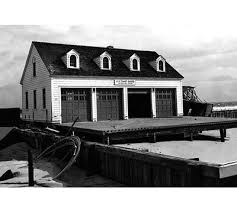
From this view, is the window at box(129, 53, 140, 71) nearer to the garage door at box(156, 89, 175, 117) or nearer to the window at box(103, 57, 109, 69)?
the window at box(103, 57, 109, 69)

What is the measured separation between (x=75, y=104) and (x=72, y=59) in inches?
116

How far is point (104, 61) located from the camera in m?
21.9

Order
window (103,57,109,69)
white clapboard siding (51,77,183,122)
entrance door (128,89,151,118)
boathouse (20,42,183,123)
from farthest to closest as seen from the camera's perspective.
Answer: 1. entrance door (128,89,151,118)
2. window (103,57,109,69)
3. boathouse (20,42,183,123)
4. white clapboard siding (51,77,183,122)

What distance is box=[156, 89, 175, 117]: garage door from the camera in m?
23.5

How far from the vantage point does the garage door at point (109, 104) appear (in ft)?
69.5

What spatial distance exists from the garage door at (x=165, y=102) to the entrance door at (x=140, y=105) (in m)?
0.72

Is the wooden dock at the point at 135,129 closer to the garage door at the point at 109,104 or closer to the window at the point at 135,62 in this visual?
the garage door at the point at 109,104

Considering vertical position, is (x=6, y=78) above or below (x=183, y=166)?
above

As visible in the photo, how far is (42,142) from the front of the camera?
15.1 meters

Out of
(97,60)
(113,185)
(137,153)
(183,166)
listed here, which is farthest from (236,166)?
(97,60)

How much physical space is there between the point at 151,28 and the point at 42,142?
303 inches

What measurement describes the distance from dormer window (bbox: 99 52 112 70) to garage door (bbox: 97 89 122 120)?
65.6 inches

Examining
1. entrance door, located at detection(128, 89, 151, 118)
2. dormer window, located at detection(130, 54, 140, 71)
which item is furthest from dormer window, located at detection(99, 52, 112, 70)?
entrance door, located at detection(128, 89, 151, 118)
